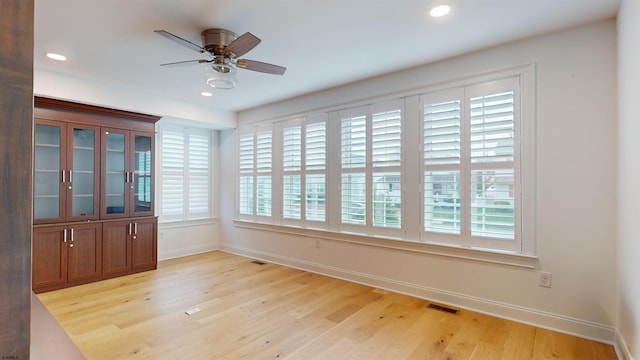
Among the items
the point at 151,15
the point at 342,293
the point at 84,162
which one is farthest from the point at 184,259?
the point at 151,15

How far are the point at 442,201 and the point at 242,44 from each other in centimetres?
250

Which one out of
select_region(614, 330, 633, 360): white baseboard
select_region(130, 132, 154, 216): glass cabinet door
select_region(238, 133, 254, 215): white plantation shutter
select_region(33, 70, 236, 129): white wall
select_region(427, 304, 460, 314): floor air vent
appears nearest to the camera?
select_region(614, 330, 633, 360): white baseboard

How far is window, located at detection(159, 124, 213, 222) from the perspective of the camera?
17.9 ft

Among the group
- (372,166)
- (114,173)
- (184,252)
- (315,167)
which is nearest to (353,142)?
(372,166)

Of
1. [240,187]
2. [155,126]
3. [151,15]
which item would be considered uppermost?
[151,15]

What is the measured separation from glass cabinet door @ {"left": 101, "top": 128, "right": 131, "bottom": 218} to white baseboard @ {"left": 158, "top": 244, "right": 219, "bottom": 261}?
1145 mm

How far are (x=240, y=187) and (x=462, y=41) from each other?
422cm

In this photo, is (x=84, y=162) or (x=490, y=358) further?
(x=84, y=162)

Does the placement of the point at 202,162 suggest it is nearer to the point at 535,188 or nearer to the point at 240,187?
the point at 240,187

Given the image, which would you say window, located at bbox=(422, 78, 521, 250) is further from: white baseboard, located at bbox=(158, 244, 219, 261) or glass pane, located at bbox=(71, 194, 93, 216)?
glass pane, located at bbox=(71, 194, 93, 216)

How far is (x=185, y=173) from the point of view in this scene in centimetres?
573

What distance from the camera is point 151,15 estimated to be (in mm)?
2486

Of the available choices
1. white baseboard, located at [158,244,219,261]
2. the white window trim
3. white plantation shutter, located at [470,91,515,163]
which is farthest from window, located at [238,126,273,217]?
white plantation shutter, located at [470,91,515,163]

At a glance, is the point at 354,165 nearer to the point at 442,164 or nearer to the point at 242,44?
the point at 442,164
